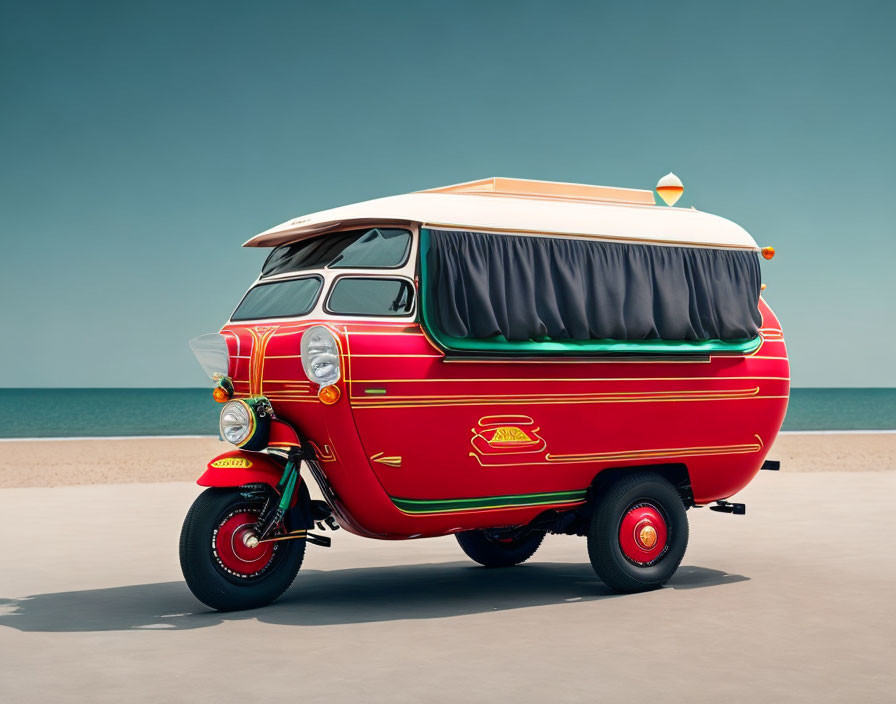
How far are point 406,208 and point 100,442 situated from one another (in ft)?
93.3

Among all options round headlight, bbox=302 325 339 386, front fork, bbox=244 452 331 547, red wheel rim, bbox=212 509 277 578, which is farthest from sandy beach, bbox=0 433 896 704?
round headlight, bbox=302 325 339 386

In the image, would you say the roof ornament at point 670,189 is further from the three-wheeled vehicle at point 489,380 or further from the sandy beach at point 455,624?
the sandy beach at point 455,624

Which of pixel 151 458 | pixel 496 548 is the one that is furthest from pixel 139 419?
pixel 496 548

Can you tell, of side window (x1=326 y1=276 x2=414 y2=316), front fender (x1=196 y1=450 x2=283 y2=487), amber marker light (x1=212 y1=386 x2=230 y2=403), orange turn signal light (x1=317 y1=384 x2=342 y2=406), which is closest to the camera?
orange turn signal light (x1=317 y1=384 x2=342 y2=406)

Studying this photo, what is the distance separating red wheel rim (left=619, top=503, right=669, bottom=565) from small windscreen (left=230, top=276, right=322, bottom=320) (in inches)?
124

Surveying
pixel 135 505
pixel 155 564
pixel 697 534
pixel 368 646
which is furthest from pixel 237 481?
pixel 135 505

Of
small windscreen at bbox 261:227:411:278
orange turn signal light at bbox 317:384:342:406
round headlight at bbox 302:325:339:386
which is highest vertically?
small windscreen at bbox 261:227:411:278

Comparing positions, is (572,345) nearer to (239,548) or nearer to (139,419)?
(239,548)

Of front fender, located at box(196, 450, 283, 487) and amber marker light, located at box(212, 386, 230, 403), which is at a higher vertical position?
amber marker light, located at box(212, 386, 230, 403)

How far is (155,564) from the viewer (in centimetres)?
1106

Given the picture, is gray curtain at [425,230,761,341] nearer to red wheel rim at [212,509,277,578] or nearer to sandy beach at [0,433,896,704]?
red wheel rim at [212,509,277,578]

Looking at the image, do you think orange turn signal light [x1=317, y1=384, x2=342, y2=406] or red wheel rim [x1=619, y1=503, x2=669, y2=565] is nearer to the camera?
orange turn signal light [x1=317, y1=384, x2=342, y2=406]

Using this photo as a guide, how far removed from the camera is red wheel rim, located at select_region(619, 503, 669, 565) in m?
9.43

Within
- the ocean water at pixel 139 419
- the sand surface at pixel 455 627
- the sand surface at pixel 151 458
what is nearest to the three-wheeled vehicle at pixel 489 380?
the sand surface at pixel 455 627
